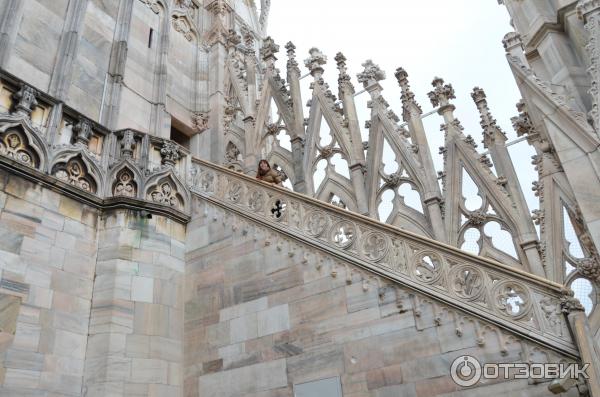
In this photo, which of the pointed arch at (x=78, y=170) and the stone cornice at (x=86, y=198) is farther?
the pointed arch at (x=78, y=170)

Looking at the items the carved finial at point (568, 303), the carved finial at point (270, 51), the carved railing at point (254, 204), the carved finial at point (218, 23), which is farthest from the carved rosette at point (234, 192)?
the carved finial at point (218, 23)

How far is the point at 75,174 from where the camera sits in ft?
21.6

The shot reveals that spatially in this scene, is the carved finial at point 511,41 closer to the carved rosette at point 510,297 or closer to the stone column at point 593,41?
the stone column at point 593,41

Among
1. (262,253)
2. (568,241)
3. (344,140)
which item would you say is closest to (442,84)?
(344,140)

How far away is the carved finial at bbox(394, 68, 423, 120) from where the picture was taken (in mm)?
9351

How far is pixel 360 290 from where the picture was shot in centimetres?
501

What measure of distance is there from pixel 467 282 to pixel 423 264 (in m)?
0.46

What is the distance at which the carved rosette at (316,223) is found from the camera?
5.75 metres

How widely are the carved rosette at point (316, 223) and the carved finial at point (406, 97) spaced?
4.22 meters

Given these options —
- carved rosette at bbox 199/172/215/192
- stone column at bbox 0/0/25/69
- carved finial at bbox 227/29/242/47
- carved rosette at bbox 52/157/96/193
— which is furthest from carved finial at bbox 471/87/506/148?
stone column at bbox 0/0/25/69

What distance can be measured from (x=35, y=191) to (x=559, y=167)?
697cm

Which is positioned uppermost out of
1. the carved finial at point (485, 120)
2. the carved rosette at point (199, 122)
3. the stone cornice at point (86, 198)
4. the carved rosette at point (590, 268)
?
the carved rosette at point (199, 122)

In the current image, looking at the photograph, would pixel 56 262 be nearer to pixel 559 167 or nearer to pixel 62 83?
pixel 62 83

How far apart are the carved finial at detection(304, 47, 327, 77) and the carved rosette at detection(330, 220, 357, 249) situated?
5.94 metres
